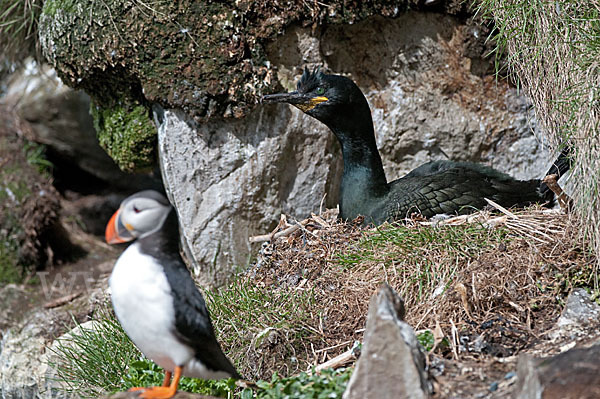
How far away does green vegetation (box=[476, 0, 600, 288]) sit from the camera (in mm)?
3049

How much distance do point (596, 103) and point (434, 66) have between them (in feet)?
5.94

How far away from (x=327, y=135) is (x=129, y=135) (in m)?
1.42

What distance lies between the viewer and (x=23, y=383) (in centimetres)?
472

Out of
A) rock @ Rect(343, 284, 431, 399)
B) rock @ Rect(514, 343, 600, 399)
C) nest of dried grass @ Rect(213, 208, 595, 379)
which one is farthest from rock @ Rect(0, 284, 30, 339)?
rock @ Rect(514, 343, 600, 399)

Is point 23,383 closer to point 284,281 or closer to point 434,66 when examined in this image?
Answer: point 284,281

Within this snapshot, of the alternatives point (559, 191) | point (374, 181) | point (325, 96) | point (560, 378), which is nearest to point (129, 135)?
point (325, 96)

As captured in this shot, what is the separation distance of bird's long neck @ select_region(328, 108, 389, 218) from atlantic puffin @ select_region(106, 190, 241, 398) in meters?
1.75

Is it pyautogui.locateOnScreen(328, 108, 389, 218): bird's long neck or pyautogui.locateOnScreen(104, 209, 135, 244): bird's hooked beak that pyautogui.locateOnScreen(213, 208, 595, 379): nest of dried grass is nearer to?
pyautogui.locateOnScreen(328, 108, 389, 218): bird's long neck

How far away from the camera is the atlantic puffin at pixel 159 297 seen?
8.04 ft

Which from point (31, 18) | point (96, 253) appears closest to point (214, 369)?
point (31, 18)

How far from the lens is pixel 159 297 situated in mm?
2447

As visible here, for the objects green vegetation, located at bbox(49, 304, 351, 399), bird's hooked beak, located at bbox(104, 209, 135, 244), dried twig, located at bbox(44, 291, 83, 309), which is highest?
bird's hooked beak, located at bbox(104, 209, 135, 244)

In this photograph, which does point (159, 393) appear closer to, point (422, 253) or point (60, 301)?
point (422, 253)

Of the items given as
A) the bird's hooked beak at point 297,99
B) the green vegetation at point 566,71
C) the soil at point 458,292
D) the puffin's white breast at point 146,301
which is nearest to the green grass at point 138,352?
the soil at point 458,292
